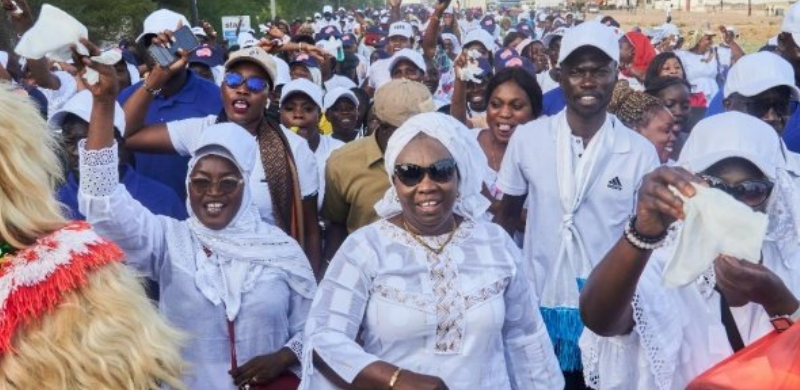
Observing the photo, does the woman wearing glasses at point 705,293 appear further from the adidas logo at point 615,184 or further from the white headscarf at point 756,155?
the adidas logo at point 615,184

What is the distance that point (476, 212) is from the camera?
367cm

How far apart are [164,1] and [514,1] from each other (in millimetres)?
60835

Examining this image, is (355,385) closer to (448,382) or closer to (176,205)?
(448,382)

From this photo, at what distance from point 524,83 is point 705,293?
9.70 feet

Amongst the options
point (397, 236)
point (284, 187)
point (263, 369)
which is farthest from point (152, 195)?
point (397, 236)

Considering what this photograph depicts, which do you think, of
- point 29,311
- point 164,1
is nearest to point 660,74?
point 29,311

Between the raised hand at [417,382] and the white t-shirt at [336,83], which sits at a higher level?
the white t-shirt at [336,83]

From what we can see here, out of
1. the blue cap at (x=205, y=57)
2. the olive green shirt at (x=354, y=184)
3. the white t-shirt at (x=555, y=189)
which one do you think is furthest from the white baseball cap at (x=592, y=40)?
the blue cap at (x=205, y=57)

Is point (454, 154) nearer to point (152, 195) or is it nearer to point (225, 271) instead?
point (225, 271)

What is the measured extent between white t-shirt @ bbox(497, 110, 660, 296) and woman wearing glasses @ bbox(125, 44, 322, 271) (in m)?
0.95

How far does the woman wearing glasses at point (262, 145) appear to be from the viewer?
15.9ft

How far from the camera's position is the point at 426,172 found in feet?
11.7

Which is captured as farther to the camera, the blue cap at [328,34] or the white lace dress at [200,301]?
the blue cap at [328,34]

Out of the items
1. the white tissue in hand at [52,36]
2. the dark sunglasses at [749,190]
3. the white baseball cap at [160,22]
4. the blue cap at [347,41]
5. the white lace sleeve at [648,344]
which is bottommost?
the white lace sleeve at [648,344]
